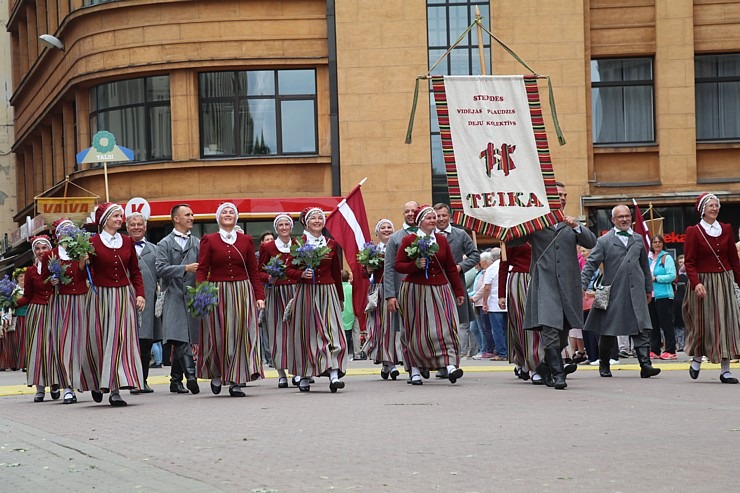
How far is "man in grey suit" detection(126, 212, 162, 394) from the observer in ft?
54.0

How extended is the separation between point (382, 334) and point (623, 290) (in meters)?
2.85

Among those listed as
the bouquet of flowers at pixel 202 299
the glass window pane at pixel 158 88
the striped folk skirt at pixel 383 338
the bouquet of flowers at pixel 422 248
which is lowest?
the striped folk skirt at pixel 383 338

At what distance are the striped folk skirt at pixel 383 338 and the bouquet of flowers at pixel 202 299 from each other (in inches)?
116

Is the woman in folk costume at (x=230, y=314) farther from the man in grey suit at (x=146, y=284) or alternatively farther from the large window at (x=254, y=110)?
the large window at (x=254, y=110)

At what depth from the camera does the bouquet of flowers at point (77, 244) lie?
13648 millimetres

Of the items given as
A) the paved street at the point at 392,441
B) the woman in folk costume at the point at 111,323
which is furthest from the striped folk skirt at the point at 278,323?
the woman in folk costume at the point at 111,323

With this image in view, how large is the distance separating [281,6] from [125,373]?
65.5 ft

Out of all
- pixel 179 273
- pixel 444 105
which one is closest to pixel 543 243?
pixel 444 105

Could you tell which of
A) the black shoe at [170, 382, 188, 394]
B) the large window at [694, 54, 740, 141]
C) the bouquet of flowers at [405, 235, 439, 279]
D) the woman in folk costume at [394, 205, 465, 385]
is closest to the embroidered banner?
the bouquet of flowers at [405, 235, 439, 279]

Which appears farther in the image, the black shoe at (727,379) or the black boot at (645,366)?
the black boot at (645,366)

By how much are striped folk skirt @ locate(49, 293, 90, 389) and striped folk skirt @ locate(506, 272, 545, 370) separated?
4548 millimetres

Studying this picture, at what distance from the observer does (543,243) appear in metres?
14.9

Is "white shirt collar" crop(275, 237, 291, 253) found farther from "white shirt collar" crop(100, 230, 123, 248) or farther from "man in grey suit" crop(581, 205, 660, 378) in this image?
"man in grey suit" crop(581, 205, 660, 378)

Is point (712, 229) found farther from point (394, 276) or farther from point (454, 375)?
point (394, 276)
